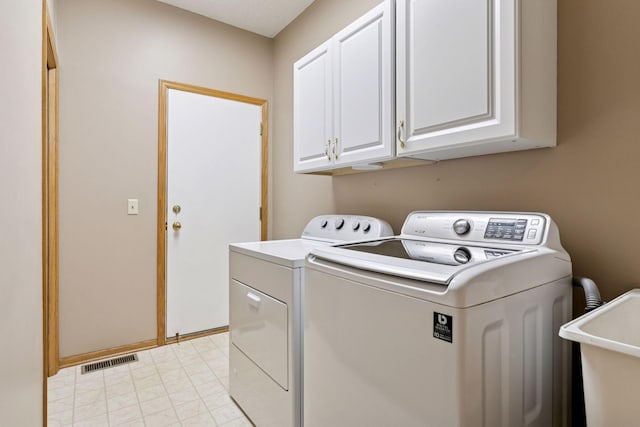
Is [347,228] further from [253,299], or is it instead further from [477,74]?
[477,74]

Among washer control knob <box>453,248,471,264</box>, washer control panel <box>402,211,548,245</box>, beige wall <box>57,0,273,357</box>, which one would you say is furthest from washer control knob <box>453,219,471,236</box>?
beige wall <box>57,0,273,357</box>

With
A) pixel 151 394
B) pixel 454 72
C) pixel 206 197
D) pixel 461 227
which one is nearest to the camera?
→ pixel 454 72

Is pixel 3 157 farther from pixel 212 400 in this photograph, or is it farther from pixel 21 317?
pixel 212 400

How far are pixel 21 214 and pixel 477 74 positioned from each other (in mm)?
1535

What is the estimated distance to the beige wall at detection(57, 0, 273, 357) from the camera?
91.4 inches

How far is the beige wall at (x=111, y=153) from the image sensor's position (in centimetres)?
232

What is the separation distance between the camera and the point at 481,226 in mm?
1319

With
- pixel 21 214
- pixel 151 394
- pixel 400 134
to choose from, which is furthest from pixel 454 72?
pixel 151 394

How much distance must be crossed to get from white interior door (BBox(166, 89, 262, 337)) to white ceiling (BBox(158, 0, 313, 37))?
655mm

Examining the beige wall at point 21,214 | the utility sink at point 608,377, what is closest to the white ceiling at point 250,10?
the beige wall at point 21,214

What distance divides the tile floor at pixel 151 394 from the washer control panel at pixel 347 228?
110cm

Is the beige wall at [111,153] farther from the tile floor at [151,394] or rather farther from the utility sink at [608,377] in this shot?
the utility sink at [608,377]

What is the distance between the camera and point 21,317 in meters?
1.01

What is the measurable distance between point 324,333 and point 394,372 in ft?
1.04
